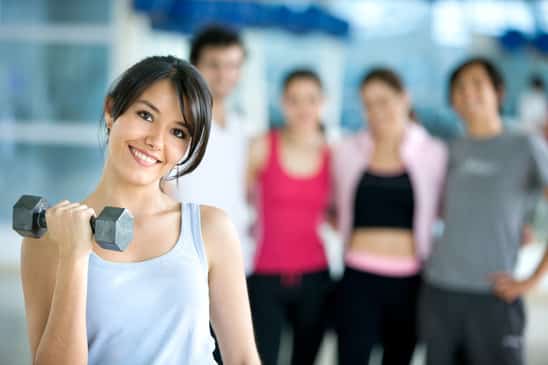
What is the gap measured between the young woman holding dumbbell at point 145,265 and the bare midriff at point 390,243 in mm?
1341

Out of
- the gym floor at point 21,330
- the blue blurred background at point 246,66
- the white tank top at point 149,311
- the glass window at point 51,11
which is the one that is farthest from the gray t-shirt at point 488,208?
the glass window at point 51,11

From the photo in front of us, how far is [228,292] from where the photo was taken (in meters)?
1.21

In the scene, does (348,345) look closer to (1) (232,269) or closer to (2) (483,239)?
(2) (483,239)

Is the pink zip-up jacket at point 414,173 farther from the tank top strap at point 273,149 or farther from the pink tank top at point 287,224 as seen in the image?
the tank top strap at point 273,149

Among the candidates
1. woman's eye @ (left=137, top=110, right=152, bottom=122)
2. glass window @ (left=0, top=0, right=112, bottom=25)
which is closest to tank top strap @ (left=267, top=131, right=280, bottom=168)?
woman's eye @ (left=137, top=110, right=152, bottom=122)

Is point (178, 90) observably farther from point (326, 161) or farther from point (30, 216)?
point (326, 161)

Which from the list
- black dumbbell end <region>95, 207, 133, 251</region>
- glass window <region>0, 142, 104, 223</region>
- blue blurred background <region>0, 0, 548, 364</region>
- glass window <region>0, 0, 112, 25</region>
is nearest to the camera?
black dumbbell end <region>95, 207, 133, 251</region>

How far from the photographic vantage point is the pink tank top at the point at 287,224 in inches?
99.9

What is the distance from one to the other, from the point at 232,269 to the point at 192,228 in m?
0.11

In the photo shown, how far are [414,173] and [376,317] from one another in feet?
1.87

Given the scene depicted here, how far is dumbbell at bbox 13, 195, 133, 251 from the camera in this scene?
2.97 feet

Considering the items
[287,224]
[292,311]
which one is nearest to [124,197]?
[287,224]

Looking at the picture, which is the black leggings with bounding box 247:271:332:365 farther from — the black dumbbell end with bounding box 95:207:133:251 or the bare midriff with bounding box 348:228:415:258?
the black dumbbell end with bounding box 95:207:133:251

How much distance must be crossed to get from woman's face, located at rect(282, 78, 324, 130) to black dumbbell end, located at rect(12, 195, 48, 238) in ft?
5.63
